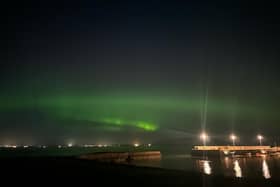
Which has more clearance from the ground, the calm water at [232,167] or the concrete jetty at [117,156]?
the concrete jetty at [117,156]

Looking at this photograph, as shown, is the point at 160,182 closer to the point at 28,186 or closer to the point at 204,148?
the point at 28,186

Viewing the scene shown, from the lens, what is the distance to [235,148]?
13312 cm

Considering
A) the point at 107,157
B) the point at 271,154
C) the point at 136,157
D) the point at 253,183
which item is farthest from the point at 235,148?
the point at 253,183

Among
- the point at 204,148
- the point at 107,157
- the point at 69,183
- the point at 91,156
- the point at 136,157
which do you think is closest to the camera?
the point at 69,183

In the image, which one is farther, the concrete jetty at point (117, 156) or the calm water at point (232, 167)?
the concrete jetty at point (117, 156)

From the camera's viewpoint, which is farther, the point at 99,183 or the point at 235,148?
the point at 235,148

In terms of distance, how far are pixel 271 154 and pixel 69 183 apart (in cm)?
12321

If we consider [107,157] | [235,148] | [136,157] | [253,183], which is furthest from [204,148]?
[253,183]

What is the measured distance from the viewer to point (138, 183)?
24.2 meters

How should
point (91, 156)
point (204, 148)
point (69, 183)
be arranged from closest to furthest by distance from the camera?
1. point (69, 183)
2. point (91, 156)
3. point (204, 148)

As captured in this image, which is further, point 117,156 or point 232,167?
point 117,156

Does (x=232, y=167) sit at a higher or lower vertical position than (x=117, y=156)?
lower

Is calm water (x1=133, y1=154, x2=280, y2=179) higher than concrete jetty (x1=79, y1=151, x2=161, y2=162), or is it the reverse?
concrete jetty (x1=79, y1=151, x2=161, y2=162)

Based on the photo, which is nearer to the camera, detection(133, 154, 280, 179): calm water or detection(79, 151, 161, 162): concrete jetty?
detection(133, 154, 280, 179): calm water
